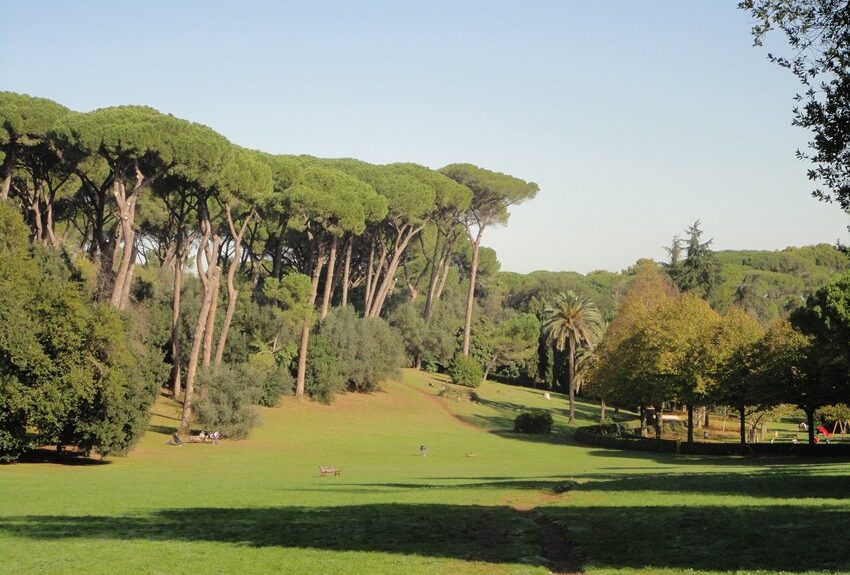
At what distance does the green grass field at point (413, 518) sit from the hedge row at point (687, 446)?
3760 millimetres

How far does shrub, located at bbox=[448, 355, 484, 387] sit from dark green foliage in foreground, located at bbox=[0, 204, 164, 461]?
52538 mm

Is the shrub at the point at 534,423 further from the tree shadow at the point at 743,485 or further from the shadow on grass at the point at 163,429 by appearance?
the tree shadow at the point at 743,485

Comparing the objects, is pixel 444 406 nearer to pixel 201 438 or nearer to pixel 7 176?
pixel 201 438

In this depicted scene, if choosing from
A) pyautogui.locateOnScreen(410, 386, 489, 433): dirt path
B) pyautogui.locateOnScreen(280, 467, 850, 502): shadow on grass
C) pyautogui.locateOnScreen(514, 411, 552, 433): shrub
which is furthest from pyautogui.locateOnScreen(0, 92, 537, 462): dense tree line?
pyautogui.locateOnScreen(280, 467, 850, 502): shadow on grass

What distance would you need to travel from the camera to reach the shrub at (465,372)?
93.5 metres

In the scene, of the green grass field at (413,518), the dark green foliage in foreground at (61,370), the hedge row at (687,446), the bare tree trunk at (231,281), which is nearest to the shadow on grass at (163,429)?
the bare tree trunk at (231,281)

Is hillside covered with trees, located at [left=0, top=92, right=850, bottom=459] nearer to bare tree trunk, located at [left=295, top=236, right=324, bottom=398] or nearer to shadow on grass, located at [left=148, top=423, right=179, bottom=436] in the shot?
bare tree trunk, located at [left=295, top=236, right=324, bottom=398]

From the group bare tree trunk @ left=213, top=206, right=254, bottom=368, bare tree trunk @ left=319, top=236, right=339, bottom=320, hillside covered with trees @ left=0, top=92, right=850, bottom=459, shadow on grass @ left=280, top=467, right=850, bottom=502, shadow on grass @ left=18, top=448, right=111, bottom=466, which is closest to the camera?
shadow on grass @ left=280, top=467, right=850, bottom=502

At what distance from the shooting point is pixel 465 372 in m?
93.8

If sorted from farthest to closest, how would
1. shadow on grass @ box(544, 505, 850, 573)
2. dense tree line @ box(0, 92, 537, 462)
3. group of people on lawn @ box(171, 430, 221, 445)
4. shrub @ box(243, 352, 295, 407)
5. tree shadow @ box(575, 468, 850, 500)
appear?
shrub @ box(243, 352, 295, 407) < dense tree line @ box(0, 92, 537, 462) < group of people on lawn @ box(171, 430, 221, 445) < tree shadow @ box(575, 468, 850, 500) < shadow on grass @ box(544, 505, 850, 573)

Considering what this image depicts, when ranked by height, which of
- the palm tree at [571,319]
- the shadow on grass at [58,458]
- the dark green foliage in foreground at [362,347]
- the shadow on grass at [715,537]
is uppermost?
the palm tree at [571,319]

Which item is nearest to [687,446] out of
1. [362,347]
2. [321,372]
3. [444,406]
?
[444,406]

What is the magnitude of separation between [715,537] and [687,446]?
4144 centimetres

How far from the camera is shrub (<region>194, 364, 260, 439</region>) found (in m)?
56.2
